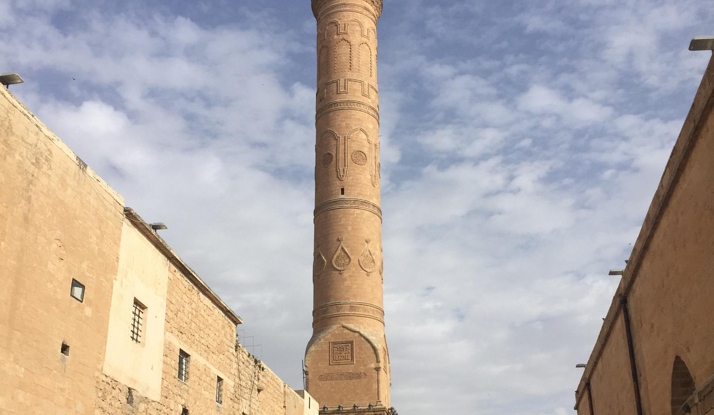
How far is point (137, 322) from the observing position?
1002 centimetres

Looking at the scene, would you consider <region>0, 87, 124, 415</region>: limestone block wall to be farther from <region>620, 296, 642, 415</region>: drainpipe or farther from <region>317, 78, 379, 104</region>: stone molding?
<region>317, 78, 379, 104</region>: stone molding

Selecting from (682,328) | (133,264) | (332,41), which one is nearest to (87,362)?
(133,264)

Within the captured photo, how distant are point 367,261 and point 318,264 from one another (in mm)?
1382

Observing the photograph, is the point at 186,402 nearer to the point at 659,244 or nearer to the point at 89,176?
the point at 89,176

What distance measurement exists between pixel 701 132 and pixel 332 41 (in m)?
17.0

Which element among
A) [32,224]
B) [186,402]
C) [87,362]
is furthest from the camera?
[186,402]

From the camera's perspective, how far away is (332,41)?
75.6ft

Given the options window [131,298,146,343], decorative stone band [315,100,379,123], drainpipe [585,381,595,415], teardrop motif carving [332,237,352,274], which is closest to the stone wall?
window [131,298,146,343]

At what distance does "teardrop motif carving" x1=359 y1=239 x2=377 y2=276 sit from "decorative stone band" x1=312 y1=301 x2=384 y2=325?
3.17ft

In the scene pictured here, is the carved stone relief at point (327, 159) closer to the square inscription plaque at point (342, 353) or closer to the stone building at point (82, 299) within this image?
the square inscription plaque at point (342, 353)

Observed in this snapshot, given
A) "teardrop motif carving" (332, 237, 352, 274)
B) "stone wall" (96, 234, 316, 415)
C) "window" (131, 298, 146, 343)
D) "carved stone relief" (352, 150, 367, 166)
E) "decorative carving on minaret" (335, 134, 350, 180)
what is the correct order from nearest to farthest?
"stone wall" (96, 234, 316, 415)
"window" (131, 298, 146, 343)
"teardrop motif carving" (332, 237, 352, 274)
"decorative carving on minaret" (335, 134, 350, 180)
"carved stone relief" (352, 150, 367, 166)

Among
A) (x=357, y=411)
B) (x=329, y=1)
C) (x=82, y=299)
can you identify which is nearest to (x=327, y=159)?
(x=329, y=1)

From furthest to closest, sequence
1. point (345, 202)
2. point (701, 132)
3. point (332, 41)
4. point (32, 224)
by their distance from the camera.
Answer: point (332, 41) < point (345, 202) < point (32, 224) < point (701, 132)

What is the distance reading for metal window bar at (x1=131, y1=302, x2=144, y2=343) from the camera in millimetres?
9898
